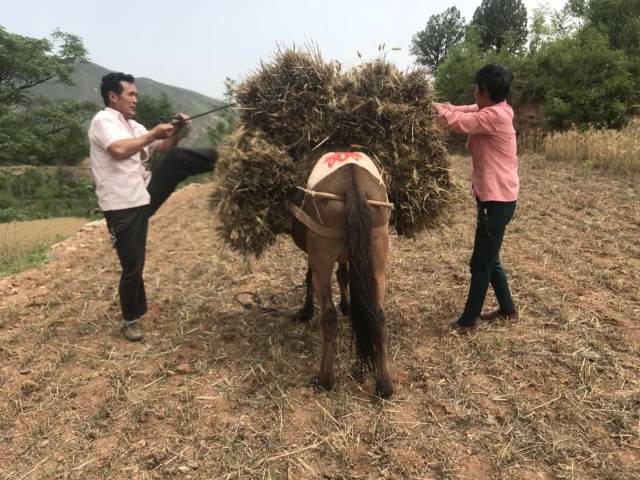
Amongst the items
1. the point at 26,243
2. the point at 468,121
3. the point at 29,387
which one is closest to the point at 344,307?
the point at 468,121

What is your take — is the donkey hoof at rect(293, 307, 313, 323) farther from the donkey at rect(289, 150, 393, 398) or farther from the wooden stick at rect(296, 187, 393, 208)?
the wooden stick at rect(296, 187, 393, 208)

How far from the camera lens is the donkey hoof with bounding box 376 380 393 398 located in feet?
8.72

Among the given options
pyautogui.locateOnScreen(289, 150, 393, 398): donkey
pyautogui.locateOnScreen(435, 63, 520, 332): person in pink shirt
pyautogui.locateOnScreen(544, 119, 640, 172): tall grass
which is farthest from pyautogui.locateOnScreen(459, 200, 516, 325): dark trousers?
pyautogui.locateOnScreen(544, 119, 640, 172): tall grass

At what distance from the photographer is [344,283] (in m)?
3.69

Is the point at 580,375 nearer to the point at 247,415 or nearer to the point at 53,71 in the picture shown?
the point at 247,415

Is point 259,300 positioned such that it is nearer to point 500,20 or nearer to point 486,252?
point 486,252

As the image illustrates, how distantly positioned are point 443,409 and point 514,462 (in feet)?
1.65

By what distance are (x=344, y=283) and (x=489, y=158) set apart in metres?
1.60

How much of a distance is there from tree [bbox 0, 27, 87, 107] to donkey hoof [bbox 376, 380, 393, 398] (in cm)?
2418

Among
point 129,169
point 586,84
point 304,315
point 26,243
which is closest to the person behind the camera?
point 129,169

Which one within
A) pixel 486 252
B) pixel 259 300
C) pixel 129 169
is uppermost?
pixel 129 169

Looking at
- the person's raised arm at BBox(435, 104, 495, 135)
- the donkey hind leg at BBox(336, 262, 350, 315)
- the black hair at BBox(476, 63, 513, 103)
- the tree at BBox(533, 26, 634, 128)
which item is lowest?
the donkey hind leg at BBox(336, 262, 350, 315)

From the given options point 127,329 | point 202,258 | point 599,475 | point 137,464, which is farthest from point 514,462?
point 202,258

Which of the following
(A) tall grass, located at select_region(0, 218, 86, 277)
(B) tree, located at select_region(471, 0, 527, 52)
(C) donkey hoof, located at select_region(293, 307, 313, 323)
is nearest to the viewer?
(C) donkey hoof, located at select_region(293, 307, 313, 323)
